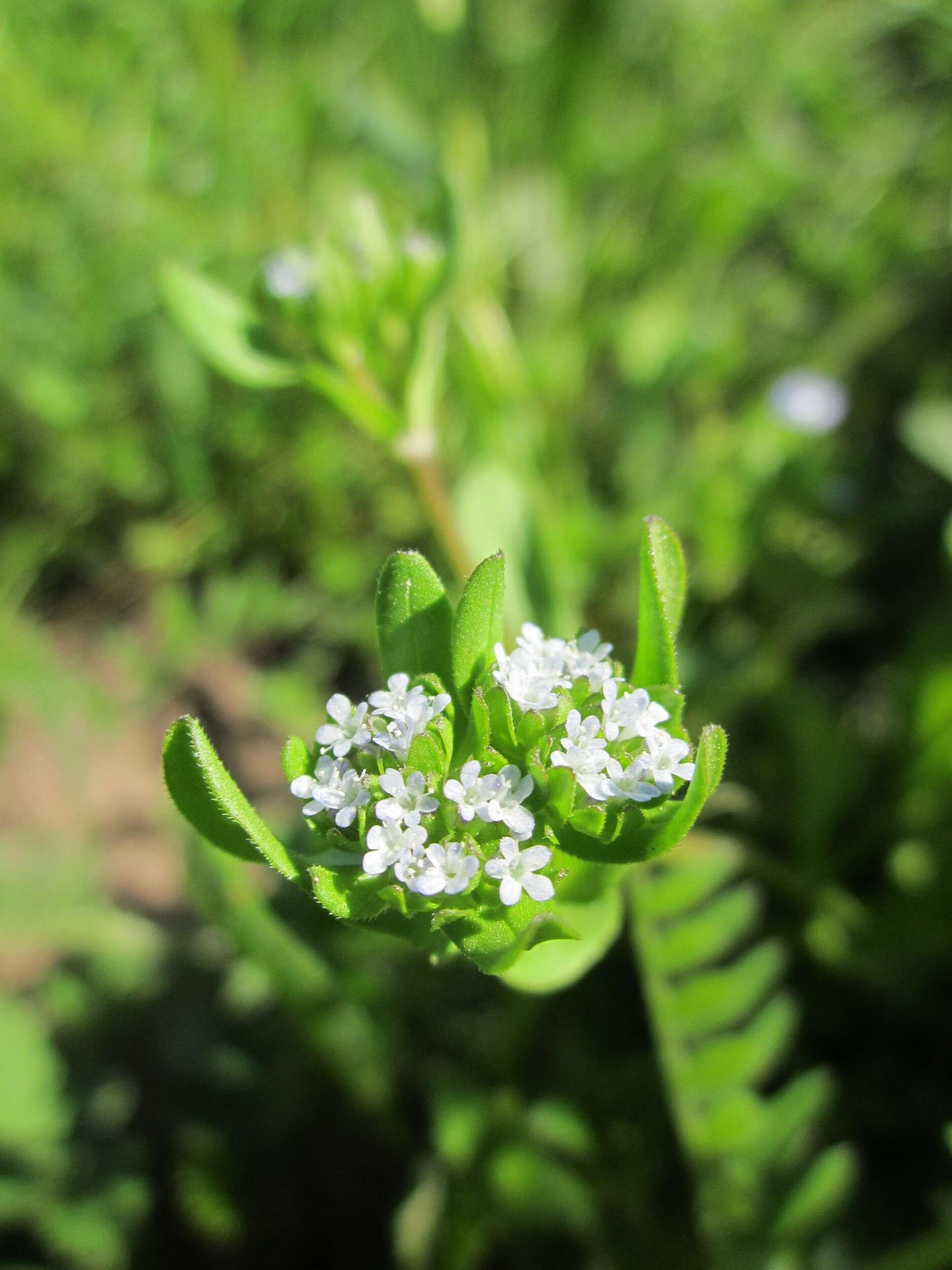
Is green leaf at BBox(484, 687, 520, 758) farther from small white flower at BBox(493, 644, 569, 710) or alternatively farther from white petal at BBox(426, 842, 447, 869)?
white petal at BBox(426, 842, 447, 869)

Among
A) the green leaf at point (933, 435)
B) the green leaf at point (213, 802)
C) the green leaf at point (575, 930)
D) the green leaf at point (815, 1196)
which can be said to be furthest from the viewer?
the green leaf at point (933, 435)

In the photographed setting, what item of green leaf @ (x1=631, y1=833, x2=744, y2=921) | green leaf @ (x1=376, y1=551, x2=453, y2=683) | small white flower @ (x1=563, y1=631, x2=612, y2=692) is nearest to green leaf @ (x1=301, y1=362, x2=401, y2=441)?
green leaf @ (x1=376, y1=551, x2=453, y2=683)

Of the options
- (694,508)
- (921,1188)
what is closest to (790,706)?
(694,508)

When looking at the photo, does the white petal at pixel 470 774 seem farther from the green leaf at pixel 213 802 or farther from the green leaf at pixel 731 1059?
the green leaf at pixel 731 1059

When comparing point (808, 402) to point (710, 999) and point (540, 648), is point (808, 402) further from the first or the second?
point (540, 648)

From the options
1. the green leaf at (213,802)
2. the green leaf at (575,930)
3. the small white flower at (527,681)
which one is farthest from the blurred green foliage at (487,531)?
the small white flower at (527,681)

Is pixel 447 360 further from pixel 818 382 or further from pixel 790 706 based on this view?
pixel 790 706
